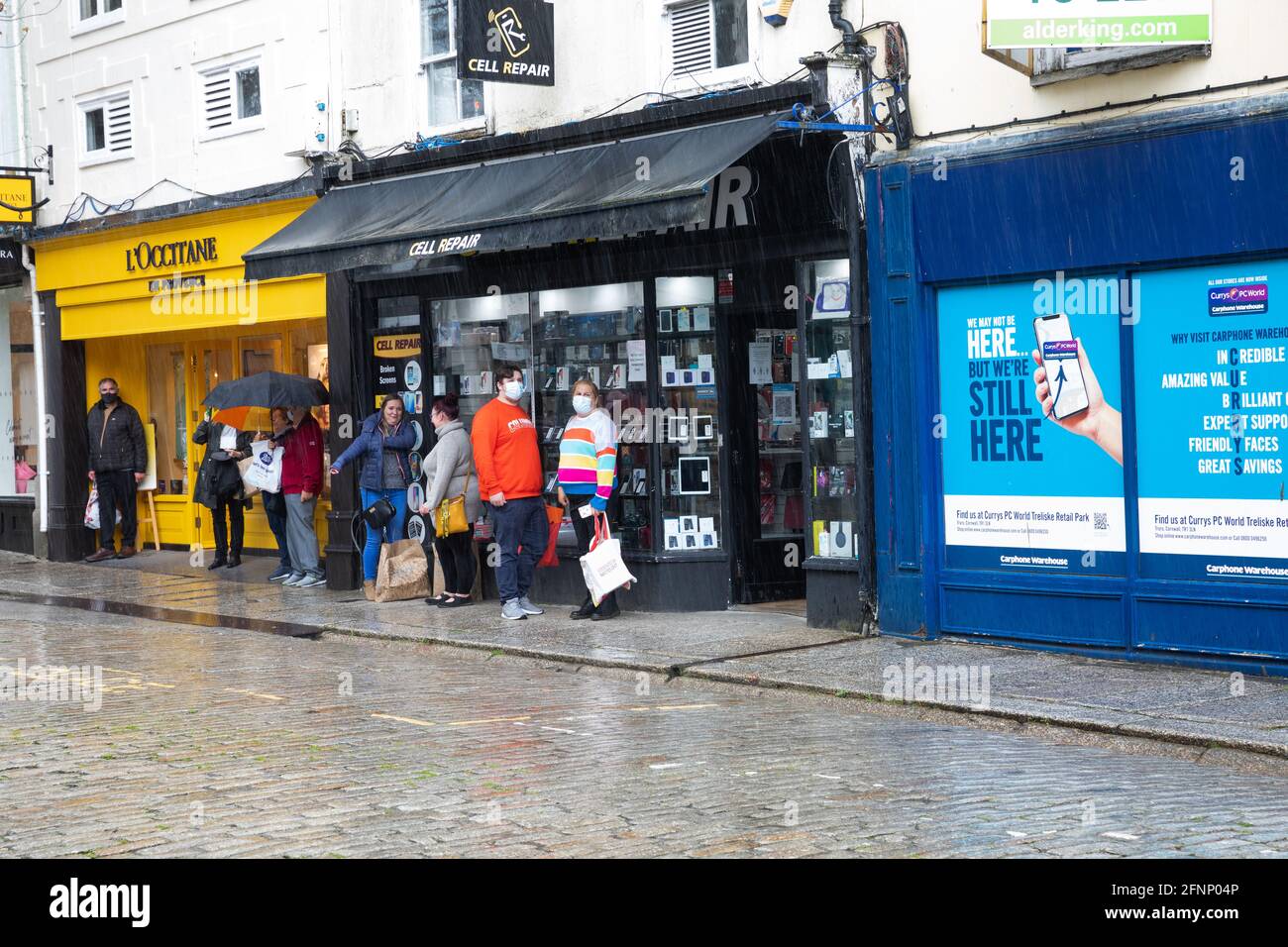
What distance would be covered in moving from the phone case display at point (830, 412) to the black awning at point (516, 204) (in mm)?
1394

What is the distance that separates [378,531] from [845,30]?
6640 millimetres

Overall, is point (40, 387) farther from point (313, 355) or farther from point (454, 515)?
point (454, 515)

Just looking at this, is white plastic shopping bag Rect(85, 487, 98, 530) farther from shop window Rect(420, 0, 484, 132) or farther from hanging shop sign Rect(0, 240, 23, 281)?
shop window Rect(420, 0, 484, 132)

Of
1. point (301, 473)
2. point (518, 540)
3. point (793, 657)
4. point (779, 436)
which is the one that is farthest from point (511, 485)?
point (301, 473)

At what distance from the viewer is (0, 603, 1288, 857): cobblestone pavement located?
253 inches

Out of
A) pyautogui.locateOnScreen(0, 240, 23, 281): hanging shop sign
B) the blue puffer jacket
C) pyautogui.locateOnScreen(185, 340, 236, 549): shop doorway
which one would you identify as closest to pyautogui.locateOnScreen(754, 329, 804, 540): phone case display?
the blue puffer jacket

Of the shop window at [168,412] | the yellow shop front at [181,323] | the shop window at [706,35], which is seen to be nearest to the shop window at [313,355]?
the yellow shop front at [181,323]

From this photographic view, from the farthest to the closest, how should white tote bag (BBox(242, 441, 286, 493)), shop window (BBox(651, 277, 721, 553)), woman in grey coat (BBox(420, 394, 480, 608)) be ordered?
white tote bag (BBox(242, 441, 286, 493)) < woman in grey coat (BBox(420, 394, 480, 608)) < shop window (BBox(651, 277, 721, 553))

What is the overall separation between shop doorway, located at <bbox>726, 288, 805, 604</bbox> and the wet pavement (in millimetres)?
683

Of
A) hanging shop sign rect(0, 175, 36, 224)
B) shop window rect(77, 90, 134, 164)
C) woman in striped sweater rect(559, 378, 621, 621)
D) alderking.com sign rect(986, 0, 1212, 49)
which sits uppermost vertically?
shop window rect(77, 90, 134, 164)

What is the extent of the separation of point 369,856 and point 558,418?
9043mm

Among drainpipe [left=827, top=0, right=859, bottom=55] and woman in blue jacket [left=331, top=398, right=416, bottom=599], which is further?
woman in blue jacket [left=331, top=398, right=416, bottom=599]

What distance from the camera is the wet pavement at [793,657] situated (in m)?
9.02
